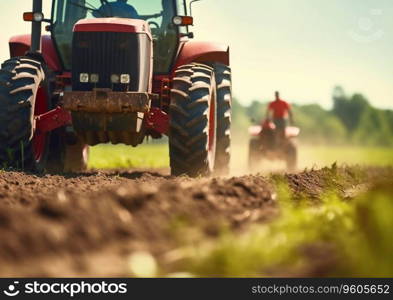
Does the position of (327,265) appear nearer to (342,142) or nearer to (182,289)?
(182,289)

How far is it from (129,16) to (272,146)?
843 centimetres

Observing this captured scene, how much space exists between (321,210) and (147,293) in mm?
2218

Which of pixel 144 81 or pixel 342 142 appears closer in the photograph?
pixel 144 81

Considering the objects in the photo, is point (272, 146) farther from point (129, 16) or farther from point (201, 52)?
point (129, 16)

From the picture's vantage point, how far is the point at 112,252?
10.3ft

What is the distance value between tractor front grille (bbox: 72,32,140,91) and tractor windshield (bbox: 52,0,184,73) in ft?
2.50

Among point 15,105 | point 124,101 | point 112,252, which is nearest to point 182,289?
point 112,252

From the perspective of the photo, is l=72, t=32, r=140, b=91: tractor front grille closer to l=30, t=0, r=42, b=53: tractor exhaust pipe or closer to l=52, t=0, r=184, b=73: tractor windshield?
l=52, t=0, r=184, b=73: tractor windshield

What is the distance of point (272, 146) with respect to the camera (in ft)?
58.7

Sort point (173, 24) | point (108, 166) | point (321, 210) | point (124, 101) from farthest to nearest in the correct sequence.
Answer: point (108, 166)
point (173, 24)
point (124, 101)
point (321, 210)

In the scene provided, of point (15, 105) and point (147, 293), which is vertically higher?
point (15, 105)

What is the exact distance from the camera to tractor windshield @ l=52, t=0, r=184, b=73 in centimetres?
1008

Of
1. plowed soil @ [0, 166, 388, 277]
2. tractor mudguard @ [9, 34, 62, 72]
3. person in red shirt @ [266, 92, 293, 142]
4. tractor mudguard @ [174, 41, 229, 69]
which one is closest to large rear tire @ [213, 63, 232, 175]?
tractor mudguard @ [174, 41, 229, 69]

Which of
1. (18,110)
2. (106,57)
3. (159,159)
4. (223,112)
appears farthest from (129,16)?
(159,159)
